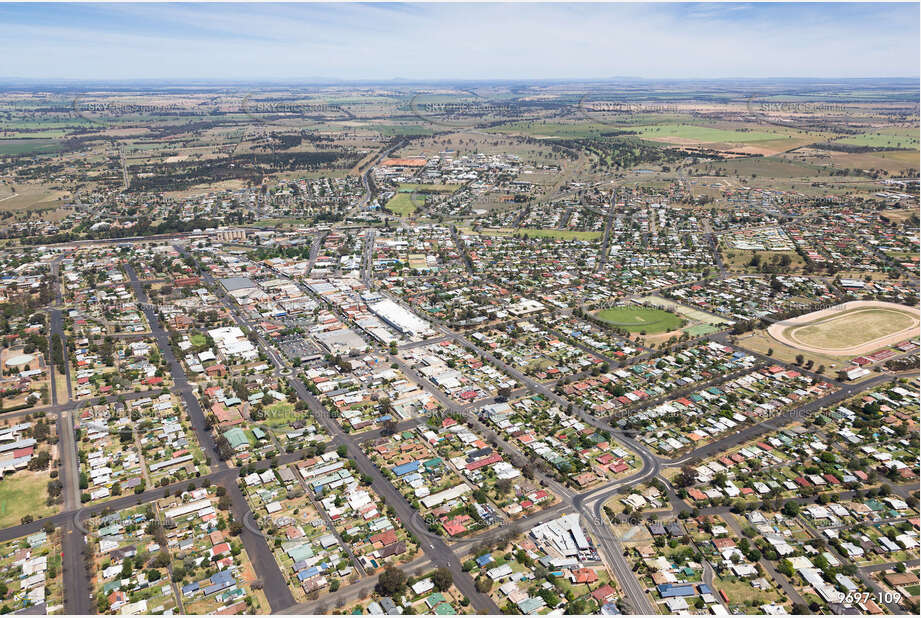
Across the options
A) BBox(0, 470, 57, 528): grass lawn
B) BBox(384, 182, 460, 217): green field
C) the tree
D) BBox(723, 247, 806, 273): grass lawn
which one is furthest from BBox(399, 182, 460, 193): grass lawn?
the tree

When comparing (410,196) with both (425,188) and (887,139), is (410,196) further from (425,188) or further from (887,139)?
(887,139)

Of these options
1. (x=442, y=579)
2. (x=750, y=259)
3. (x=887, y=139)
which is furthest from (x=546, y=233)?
(x=887, y=139)

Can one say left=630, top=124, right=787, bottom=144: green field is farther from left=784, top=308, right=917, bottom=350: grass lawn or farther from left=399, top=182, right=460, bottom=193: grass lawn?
left=784, top=308, right=917, bottom=350: grass lawn

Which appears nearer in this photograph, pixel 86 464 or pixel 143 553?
pixel 143 553

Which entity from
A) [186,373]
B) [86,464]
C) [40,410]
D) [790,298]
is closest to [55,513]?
[86,464]

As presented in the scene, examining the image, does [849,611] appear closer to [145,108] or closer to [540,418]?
[540,418]

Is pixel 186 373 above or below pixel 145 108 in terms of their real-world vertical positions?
below
